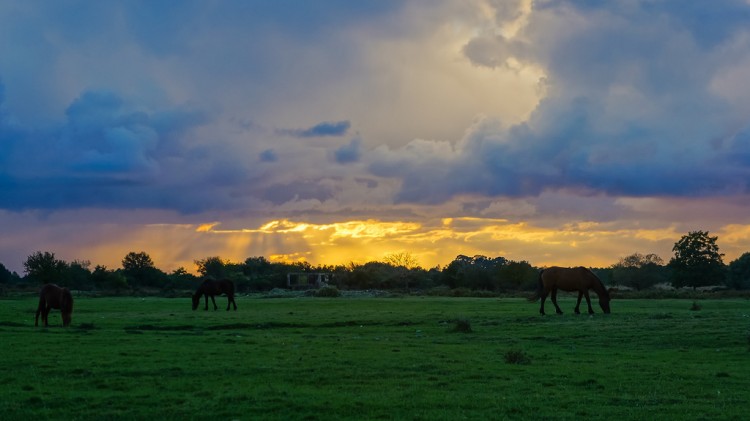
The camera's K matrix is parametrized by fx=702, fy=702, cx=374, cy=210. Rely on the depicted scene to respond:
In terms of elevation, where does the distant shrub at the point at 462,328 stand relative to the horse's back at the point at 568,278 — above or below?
below

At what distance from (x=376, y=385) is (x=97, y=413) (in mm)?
5529

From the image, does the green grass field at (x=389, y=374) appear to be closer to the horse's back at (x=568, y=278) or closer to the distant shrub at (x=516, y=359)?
the distant shrub at (x=516, y=359)

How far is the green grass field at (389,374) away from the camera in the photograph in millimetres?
12172

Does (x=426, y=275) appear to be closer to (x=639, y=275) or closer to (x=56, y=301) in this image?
(x=639, y=275)

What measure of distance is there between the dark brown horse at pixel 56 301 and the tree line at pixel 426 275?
68.1 meters

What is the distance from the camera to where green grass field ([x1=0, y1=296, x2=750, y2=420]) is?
12172 millimetres

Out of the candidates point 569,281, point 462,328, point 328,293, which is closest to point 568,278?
point 569,281

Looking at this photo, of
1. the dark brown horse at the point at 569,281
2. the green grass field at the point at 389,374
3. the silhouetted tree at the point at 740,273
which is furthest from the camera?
the silhouetted tree at the point at 740,273

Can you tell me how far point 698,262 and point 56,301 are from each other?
89.6 m

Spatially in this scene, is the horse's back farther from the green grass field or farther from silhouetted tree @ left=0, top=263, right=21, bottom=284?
silhouetted tree @ left=0, top=263, right=21, bottom=284

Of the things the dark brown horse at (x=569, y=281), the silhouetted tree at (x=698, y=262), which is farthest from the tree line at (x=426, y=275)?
the dark brown horse at (x=569, y=281)

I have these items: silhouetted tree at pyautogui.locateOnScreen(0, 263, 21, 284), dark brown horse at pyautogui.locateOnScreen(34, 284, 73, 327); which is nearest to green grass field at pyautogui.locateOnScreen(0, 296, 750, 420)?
dark brown horse at pyautogui.locateOnScreen(34, 284, 73, 327)

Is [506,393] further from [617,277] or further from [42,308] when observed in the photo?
[617,277]

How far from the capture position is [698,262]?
322ft
